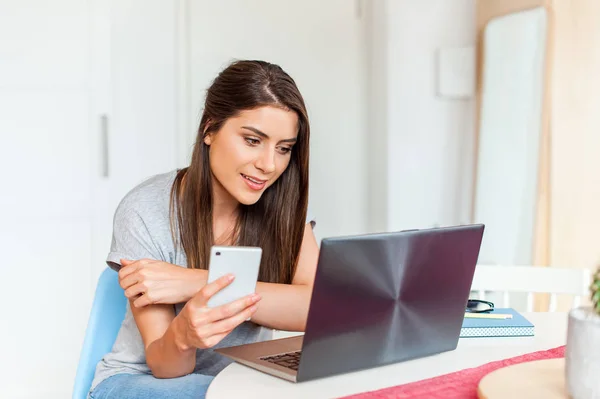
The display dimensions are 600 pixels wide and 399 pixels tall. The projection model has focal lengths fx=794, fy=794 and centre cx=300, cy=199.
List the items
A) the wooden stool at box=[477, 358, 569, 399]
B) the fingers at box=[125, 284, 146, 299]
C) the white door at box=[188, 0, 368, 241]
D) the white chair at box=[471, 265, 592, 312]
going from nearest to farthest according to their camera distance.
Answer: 1. the wooden stool at box=[477, 358, 569, 399]
2. the fingers at box=[125, 284, 146, 299]
3. the white chair at box=[471, 265, 592, 312]
4. the white door at box=[188, 0, 368, 241]

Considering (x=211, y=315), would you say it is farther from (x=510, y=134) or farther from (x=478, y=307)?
(x=510, y=134)

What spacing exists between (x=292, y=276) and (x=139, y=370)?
39 centimetres

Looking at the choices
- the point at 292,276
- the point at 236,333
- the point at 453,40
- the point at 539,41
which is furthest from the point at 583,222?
the point at 236,333

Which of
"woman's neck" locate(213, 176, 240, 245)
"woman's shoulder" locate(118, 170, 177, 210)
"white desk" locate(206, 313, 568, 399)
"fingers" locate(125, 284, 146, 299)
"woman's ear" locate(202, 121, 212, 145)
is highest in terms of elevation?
"woman's ear" locate(202, 121, 212, 145)

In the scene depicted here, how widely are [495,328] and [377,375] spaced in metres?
0.36

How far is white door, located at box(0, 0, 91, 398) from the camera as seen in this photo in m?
2.93

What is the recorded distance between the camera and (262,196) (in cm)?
177

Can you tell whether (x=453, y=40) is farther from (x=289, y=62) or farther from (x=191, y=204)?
(x=191, y=204)

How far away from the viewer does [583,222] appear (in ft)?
8.41

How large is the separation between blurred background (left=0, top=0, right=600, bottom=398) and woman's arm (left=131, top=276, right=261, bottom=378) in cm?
161

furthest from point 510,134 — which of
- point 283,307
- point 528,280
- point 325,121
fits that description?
point 283,307

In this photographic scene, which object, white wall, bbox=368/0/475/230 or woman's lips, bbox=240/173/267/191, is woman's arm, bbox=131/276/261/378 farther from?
white wall, bbox=368/0/475/230

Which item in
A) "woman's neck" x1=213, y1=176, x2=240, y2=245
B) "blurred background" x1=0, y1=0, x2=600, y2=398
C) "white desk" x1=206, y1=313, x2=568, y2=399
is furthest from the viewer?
"blurred background" x1=0, y1=0, x2=600, y2=398

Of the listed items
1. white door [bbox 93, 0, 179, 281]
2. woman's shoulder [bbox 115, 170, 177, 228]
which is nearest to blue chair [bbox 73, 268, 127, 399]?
woman's shoulder [bbox 115, 170, 177, 228]
